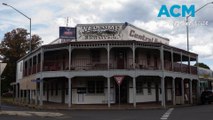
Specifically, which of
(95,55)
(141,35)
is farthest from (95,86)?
(141,35)

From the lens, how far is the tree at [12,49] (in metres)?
68.1

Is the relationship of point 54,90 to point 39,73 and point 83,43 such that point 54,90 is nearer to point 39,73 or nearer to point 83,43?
point 39,73

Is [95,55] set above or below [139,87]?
above

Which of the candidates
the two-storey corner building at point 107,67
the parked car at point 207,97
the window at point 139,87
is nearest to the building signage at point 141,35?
the two-storey corner building at point 107,67

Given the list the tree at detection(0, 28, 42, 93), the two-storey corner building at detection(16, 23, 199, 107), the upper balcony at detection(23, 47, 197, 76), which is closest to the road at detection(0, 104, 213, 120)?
the two-storey corner building at detection(16, 23, 199, 107)

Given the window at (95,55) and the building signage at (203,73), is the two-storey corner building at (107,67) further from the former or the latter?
the building signage at (203,73)

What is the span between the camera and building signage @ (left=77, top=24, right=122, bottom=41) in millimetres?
35125

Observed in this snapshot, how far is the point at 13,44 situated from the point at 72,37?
3660 cm

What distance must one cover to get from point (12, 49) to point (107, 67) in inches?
1592

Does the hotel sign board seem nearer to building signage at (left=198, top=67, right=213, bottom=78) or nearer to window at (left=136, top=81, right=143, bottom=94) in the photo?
window at (left=136, top=81, right=143, bottom=94)

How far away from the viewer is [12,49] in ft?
225

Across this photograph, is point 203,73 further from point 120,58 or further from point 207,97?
point 120,58

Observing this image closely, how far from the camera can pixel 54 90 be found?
40.3 metres

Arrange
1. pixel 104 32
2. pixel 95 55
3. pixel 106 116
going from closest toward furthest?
pixel 106 116
pixel 104 32
pixel 95 55
